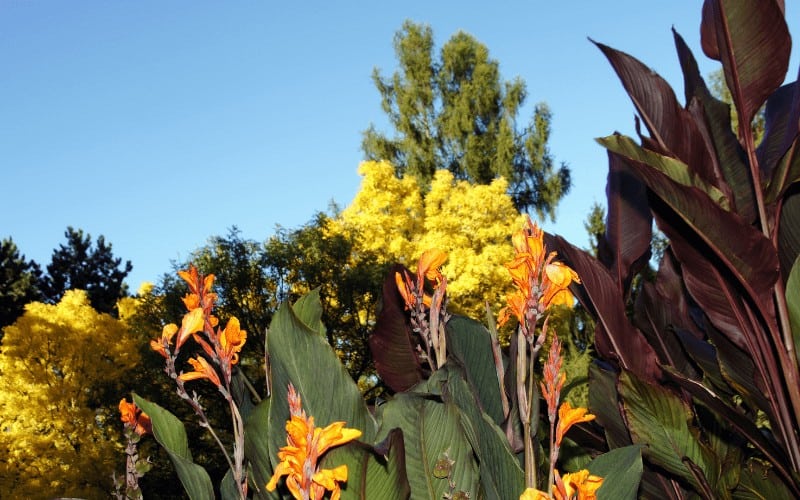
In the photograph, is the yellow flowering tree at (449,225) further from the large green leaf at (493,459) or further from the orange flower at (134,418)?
the large green leaf at (493,459)

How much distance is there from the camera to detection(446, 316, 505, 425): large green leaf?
1460 mm

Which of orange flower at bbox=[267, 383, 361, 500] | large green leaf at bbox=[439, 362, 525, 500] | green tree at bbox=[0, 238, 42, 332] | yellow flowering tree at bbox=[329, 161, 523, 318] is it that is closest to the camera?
orange flower at bbox=[267, 383, 361, 500]

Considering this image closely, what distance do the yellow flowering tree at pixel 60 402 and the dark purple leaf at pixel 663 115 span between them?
12807 millimetres

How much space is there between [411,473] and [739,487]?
0.90 meters

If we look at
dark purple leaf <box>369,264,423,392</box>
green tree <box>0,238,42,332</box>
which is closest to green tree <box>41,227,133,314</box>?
green tree <box>0,238,42,332</box>

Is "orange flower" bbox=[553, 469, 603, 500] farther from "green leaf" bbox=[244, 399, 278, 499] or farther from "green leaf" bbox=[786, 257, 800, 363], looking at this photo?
"green leaf" bbox=[786, 257, 800, 363]

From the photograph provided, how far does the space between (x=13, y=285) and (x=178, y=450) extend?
24856 millimetres

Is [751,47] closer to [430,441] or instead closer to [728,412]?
[728,412]

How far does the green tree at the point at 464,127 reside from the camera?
23047 millimetres

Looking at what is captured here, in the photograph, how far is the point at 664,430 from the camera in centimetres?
154

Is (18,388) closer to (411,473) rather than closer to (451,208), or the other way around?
(451,208)

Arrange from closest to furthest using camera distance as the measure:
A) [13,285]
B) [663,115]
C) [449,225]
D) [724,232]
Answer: [724,232] < [663,115] < [449,225] < [13,285]

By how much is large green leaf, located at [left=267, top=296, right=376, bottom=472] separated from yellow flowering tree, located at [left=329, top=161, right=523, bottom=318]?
16736 mm

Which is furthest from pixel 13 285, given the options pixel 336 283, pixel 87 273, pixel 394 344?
pixel 394 344
